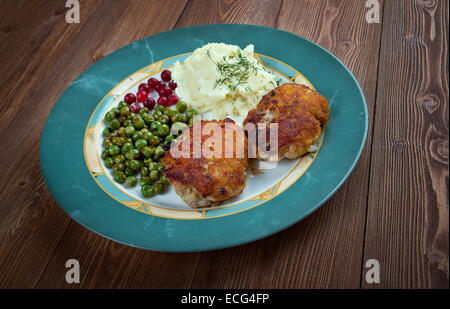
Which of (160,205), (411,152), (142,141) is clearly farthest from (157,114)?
(411,152)

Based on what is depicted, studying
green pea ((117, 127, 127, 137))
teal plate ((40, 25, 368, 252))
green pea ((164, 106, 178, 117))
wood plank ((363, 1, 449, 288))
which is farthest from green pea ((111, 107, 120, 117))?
wood plank ((363, 1, 449, 288))

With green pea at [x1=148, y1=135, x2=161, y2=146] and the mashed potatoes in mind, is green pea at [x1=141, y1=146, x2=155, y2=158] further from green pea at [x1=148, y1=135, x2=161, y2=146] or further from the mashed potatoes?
the mashed potatoes

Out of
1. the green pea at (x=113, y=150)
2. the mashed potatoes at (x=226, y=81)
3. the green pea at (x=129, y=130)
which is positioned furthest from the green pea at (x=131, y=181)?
the mashed potatoes at (x=226, y=81)

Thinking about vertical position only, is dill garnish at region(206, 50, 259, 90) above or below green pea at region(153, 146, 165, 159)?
above

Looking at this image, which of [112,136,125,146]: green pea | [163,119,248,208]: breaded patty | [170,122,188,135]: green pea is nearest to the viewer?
[163,119,248,208]: breaded patty

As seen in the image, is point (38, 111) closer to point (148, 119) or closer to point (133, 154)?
point (148, 119)

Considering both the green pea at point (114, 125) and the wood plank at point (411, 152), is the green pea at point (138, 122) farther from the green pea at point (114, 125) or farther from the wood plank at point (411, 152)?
the wood plank at point (411, 152)

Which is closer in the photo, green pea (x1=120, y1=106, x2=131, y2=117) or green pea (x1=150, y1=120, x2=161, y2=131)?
green pea (x1=150, y1=120, x2=161, y2=131)
